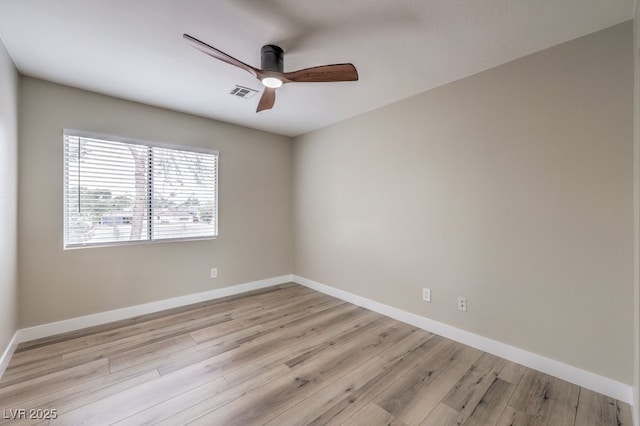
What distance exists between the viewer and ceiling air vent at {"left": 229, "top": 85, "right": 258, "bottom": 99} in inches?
106

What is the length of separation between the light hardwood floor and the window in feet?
3.38

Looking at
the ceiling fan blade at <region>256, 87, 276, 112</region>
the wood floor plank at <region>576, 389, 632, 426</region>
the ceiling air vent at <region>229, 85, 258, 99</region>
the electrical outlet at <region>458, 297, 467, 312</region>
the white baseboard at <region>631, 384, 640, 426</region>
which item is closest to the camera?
the white baseboard at <region>631, 384, 640, 426</region>

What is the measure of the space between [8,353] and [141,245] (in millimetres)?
1283

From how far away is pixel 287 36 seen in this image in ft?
6.26

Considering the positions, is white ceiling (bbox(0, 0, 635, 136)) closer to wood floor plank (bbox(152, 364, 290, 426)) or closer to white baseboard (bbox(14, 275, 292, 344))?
white baseboard (bbox(14, 275, 292, 344))

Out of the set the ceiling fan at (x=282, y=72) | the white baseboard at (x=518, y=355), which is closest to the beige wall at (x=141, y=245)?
the ceiling fan at (x=282, y=72)

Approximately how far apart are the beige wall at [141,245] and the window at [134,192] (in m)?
0.09

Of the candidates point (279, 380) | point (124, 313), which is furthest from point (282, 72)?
point (124, 313)

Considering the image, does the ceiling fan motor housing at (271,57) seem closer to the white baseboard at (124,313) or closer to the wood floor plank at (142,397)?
the wood floor plank at (142,397)

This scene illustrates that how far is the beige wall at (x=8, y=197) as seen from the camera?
201cm

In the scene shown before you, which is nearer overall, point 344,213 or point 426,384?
point 426,384

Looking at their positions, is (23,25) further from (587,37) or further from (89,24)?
(587,37)

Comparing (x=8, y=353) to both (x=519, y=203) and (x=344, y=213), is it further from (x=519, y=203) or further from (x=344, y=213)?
(x=519, y=203)

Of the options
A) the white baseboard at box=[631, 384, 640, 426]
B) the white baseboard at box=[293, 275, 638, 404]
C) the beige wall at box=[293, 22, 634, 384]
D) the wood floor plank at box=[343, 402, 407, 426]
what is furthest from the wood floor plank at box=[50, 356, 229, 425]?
the white baseboard at box=[631, 384, 640, 426]
